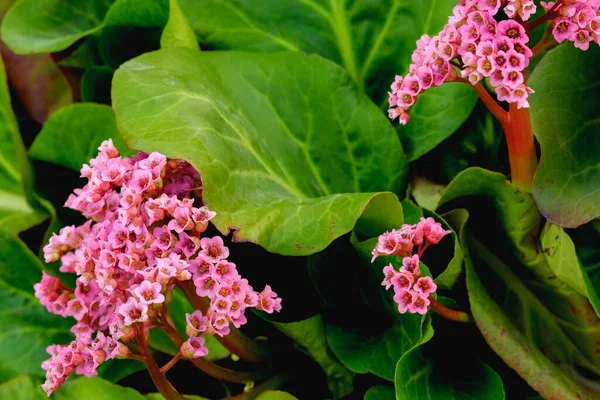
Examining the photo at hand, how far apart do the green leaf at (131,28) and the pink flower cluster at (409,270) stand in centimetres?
54

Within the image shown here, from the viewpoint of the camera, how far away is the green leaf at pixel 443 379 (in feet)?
2.67

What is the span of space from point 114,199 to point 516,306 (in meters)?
0.54

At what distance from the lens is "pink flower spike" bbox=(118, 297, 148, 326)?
0.67 meters

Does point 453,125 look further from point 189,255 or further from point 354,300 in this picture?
point 189,255

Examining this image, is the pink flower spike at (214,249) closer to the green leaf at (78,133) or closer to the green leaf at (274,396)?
the green leaf at (274,396)

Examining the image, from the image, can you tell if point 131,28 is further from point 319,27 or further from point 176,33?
point 319,27

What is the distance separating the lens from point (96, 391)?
3.06 feet

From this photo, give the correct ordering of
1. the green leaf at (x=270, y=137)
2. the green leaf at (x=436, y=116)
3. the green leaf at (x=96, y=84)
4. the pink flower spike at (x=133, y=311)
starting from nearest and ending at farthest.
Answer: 1. the pink flower spike at (x=133, y=311)
2. the green leaf at (x=270, y=137)
3. the green leaf at (x=436, y=116)
4. the green leaf at (x=96, y=84)

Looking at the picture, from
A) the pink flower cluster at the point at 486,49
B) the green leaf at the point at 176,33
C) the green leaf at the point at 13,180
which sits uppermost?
the pink flower cluster at the point at 486,49

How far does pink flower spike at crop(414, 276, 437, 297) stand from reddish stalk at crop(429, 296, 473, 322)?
0.09ft

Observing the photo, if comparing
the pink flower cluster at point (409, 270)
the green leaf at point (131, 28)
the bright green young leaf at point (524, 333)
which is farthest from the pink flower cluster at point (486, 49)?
the green leaf at point (131, 28)

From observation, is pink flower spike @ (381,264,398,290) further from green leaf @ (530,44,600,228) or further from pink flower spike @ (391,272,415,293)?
green leaf @ (530,44,600,228)

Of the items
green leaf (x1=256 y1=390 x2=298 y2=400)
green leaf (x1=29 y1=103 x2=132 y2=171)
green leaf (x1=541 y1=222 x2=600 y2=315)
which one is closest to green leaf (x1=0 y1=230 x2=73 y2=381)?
green leaf (x1=29 y1=103 x2=132 y2=171)

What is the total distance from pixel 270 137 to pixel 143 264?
1.05 feet
